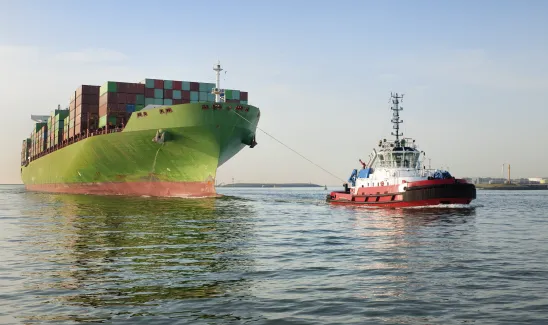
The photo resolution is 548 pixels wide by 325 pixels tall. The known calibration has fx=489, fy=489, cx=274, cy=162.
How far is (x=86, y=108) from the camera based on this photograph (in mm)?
64375

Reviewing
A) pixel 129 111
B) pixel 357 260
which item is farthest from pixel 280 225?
pixel 129 111

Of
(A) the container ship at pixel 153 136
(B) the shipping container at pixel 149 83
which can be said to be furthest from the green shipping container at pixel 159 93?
(B) the shipping container at pixel 149 83

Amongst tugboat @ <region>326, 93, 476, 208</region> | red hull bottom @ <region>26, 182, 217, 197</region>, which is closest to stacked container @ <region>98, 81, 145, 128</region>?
red hull bottom @ <region>26, 182, 217, 197</region>

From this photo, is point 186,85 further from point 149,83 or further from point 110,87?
point 110,87

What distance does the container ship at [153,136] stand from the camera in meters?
49.4

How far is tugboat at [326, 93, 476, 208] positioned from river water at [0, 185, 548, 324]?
52.5 feet

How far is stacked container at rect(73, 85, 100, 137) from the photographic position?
209 feet

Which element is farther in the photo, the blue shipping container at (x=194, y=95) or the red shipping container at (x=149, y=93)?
the blue shipping container at (x=194, y=95)

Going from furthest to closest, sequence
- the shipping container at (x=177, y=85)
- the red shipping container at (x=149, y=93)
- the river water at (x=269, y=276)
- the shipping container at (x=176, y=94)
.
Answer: the shipping container at (x=177, y=85) → the shipping container at (x=176, y=94) → the red shipping container at (x=149, y=93) → the river water at (x=269, y=276)

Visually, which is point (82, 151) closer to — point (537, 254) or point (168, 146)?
point (168, 146)

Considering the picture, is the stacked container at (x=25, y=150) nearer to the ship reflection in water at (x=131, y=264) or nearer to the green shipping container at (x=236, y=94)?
the green shipping container at (x=236, y=94)

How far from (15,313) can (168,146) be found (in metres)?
41.3

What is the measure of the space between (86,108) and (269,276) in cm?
5778

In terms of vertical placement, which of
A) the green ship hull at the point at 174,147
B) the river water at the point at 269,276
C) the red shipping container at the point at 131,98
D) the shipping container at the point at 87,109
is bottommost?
the river water at the point at 269,276
